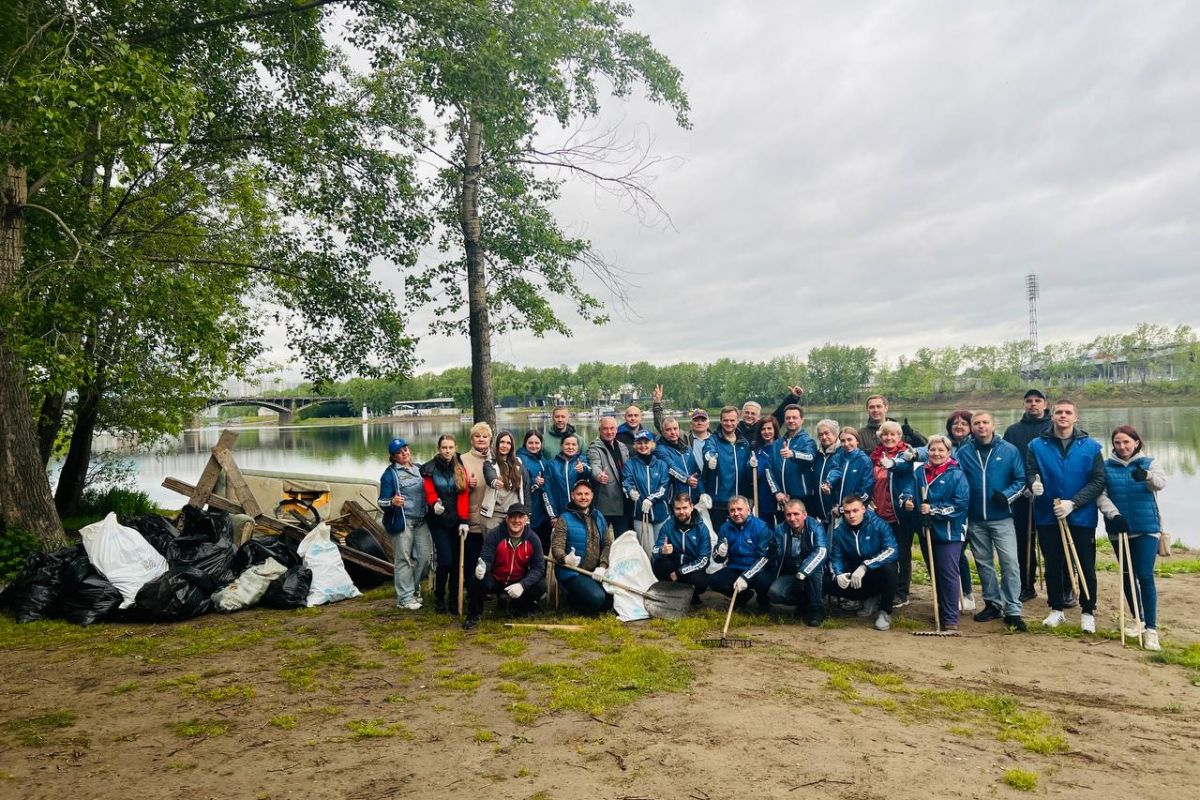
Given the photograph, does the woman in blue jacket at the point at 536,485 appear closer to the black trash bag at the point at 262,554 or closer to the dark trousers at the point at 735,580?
the dark trousers at the point at 735,580

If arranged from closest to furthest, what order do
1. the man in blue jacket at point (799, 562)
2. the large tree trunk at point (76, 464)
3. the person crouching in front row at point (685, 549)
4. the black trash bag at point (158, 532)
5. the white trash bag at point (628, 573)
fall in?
1. the man in blue jacket at point (799, 562)
2. the white trash bag at point (628, 573)
3. the person crouching in front row at point (685, 549)
4. the black trash bag at point (158, 532)
5. the large tree trunk at point (76, 464)

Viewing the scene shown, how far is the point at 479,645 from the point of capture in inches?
215

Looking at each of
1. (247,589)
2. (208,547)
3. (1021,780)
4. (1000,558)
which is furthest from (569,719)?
(208,547)

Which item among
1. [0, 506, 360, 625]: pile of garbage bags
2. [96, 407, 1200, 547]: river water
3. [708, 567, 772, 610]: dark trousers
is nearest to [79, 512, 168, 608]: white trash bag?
[0, 506, 360, 625]: pile of garbage bags

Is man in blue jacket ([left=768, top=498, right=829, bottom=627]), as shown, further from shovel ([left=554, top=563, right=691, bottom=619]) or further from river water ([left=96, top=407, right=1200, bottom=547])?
river water ([left=96, top=407, right=1200, bottom=547])

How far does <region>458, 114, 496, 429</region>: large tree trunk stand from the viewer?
887 cm

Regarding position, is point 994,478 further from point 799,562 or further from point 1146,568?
point 799,562

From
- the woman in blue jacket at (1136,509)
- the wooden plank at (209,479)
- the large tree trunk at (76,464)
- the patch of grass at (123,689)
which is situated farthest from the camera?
the large tree trunk at (76,464)

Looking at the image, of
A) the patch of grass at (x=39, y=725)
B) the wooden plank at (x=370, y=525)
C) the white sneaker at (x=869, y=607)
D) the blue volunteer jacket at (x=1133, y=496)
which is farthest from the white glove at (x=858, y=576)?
the patch of grass at (x=39, y=725)

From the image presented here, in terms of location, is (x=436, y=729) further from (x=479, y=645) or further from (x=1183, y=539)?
(x=1183, y=539)

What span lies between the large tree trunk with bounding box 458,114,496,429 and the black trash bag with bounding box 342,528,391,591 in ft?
6.47

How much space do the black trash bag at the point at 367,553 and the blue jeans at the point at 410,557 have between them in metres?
1.04

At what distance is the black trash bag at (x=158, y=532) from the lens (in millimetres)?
6918

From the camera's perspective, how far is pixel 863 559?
6.02m
